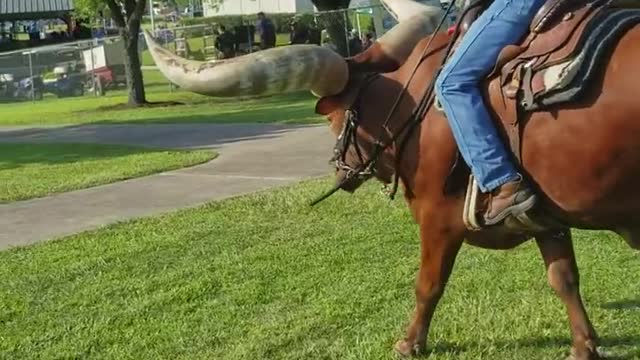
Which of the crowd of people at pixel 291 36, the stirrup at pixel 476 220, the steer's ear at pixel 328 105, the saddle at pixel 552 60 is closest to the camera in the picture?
the saddle at pixel 552 60

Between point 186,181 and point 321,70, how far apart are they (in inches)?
300

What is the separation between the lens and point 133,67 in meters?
25.2

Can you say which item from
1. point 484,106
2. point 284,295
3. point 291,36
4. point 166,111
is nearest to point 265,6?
point 291,36

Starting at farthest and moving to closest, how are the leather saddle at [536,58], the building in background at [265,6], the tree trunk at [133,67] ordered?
the building in background at [265,6], the tree trunk at [133,67], the leather saddle at [536,58]

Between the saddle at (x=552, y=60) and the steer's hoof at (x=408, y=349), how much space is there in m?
1.10

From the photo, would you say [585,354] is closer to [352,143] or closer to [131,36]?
[352,143]

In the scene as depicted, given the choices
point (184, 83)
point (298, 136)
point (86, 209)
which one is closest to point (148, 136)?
point (298, 136)

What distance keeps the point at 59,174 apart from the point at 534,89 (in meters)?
10.2

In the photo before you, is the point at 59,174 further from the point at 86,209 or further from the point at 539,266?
the point at 539,266

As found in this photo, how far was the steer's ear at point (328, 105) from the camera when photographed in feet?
16.0

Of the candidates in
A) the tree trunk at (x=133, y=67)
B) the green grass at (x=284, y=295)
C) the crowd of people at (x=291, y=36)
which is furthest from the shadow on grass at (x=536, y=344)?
the crowd of people at (x=291, y=36)

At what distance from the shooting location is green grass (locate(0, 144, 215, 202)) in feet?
39.8

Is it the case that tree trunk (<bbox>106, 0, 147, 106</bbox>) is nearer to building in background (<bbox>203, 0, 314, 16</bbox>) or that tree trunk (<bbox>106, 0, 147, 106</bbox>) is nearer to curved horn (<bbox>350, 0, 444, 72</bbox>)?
curved horn (<bbox>350, 0, 444, 72</bbox>)

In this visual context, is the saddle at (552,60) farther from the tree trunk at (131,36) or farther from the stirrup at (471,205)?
the tree trunk at (131,36)
